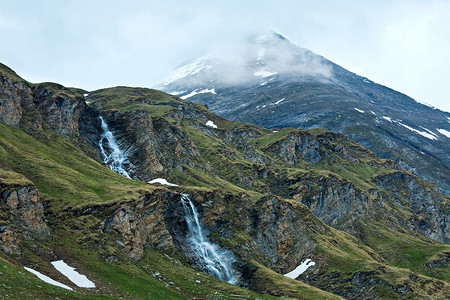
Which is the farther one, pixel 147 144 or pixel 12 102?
pixel 147 144

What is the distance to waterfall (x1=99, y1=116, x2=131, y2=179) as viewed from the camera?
166 m

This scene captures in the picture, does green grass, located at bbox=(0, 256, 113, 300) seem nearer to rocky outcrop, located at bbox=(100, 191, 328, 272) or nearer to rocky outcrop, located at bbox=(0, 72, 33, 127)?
rocky outcrop, located at bbox=(100, 191, 328, 272)

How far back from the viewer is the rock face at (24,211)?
83.4 m

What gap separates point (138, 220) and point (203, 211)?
29.7m

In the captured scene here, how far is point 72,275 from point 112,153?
100955 millimetres

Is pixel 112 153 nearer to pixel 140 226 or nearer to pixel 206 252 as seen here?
pixel 206 252

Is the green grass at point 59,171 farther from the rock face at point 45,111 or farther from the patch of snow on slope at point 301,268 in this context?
the patch of snow on slope at point 301,268

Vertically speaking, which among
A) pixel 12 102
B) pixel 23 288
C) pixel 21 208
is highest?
pixel 12 102

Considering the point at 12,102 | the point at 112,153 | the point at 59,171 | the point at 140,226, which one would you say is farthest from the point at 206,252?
the point at 12,102

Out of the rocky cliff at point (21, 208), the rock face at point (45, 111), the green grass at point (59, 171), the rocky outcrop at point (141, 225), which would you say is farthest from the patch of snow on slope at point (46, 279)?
the rock face at point (45, 111)

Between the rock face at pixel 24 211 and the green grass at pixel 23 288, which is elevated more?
the rock face at pixel 24 211

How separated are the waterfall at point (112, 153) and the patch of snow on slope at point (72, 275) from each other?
85.2m

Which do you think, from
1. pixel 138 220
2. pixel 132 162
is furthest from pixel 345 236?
pixel 138 220

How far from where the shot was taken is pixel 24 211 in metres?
86.4
